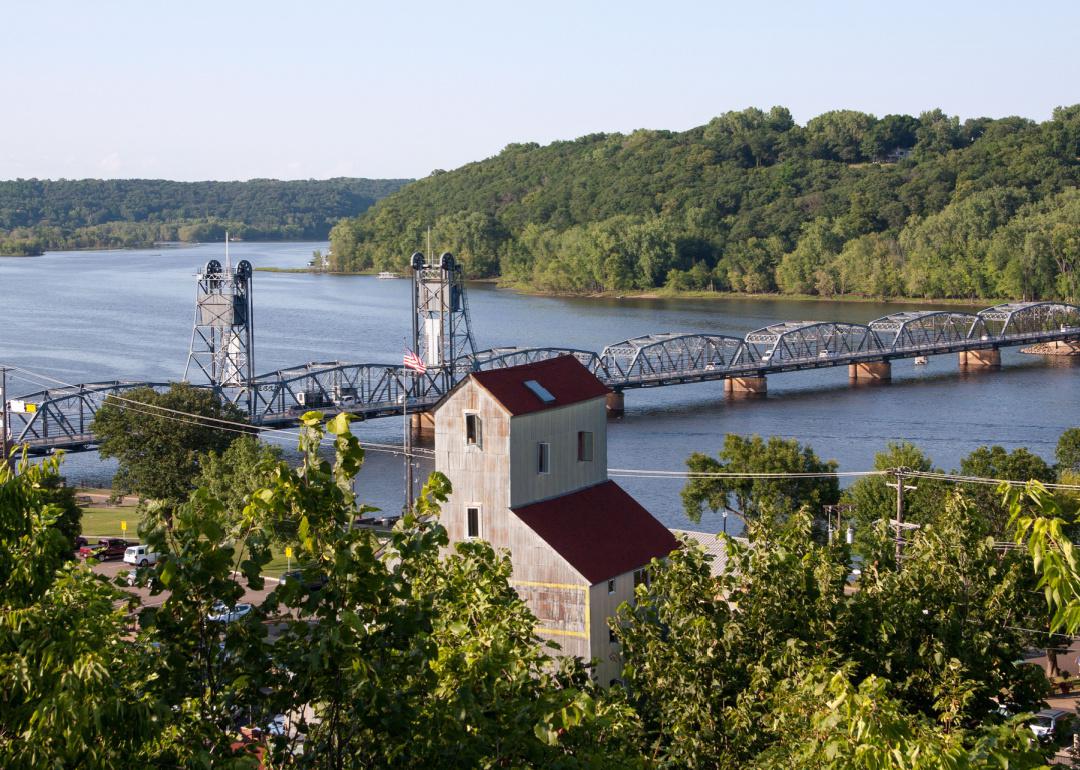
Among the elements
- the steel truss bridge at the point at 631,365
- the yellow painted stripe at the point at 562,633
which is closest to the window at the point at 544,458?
the yellow painted stripe at the point at 562,633

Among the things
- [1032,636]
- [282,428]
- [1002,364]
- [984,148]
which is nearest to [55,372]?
[282,428]

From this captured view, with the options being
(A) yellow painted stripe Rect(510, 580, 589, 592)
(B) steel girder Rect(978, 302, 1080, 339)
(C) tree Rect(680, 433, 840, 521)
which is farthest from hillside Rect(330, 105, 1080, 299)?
(A) yellow painted stripe Rect(510, 580, 589, 592)

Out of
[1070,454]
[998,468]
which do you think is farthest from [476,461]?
[1070,454]

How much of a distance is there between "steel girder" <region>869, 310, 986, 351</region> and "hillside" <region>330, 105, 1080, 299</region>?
2338cm

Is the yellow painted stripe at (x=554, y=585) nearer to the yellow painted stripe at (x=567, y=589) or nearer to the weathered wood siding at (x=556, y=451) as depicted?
the yellow painted stripe at (x=567, y=589)

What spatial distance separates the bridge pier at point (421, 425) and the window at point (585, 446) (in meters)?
33.3

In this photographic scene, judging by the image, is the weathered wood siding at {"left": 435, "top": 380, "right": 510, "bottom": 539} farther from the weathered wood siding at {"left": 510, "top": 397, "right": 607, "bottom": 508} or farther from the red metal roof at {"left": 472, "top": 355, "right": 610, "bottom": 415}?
the red metal roof at {"left": 472, "top": 355, "right": 610, "bottom": 415}

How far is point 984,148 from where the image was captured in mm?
133750

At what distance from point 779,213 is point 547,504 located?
364 feet

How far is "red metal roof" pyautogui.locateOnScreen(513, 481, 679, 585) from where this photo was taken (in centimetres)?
2109

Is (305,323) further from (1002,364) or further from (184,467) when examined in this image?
(184,467)

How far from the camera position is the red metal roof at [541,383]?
21828mm

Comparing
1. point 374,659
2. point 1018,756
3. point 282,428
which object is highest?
point 374,659

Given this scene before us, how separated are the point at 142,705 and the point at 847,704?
3746 mm
